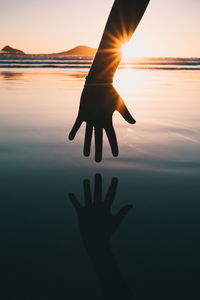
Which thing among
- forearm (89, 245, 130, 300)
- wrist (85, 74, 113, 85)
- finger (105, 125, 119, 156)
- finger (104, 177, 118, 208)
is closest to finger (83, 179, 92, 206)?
finger (104, 177, 118, 208)

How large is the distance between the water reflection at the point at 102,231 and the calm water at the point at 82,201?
0.03 m

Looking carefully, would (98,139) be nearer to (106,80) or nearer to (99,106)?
(99,106)

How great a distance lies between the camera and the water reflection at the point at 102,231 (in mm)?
1232

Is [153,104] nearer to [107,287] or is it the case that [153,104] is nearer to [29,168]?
[29,168]

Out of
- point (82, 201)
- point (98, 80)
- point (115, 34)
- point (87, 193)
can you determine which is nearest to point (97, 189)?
point (87, 193)

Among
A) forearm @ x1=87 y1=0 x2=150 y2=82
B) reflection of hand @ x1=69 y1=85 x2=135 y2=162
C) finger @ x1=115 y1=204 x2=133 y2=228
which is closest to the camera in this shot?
forearm @ x1=87 y1=0 x2=150 y2=82

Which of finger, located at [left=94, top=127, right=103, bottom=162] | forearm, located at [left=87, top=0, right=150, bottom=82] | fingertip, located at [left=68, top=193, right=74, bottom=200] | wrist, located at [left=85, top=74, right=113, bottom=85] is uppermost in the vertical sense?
forearm, located at [left=87, top=0, right=150, bottom=82]

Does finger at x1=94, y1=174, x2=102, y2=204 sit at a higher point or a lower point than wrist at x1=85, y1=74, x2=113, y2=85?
lower

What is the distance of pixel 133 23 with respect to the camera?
1.55m

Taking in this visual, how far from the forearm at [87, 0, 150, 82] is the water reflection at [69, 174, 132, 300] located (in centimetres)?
79

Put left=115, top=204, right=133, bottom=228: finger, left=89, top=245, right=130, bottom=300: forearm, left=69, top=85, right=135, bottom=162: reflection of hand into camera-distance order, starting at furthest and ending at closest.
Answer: left=69, top=85, right=135, bottom=162: reflection of hand < left=115, top=204, right=133, bottom=228: finger < left=89, top=245, right=130, bottom=300: forearm

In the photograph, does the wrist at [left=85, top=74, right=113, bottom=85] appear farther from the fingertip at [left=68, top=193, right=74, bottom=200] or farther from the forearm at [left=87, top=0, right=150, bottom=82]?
the fingertip at [left=68, top=193, right=74, bottom=200]

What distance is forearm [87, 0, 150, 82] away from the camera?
4.94ft

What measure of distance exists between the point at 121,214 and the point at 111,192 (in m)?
0.32
